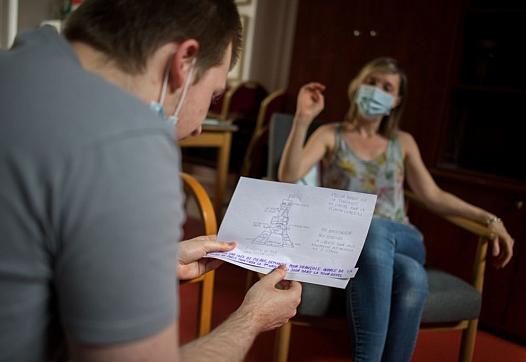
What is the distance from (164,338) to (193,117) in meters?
0.32

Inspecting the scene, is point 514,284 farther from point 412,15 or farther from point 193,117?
point 193,117

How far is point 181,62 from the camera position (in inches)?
22.2

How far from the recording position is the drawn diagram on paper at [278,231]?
33.5 inches

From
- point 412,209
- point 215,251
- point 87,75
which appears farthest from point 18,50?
point 412,209

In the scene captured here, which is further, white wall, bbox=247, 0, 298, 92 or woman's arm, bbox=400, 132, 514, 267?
white wall, bbox=247, 0, 298, 92

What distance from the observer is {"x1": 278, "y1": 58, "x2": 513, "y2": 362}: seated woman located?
4.06 ft

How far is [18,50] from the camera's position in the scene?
0.49m

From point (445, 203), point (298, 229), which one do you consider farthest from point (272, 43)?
point (298, 229)

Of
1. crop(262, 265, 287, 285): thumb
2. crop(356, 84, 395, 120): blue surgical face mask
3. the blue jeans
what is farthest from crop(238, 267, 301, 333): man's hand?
crop(356, 84, 395, 120): blue surgical face mask

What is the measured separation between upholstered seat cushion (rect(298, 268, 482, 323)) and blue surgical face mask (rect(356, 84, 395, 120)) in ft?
1.96

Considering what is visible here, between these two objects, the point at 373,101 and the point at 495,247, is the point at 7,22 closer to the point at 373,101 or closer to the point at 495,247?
the point at 373,101

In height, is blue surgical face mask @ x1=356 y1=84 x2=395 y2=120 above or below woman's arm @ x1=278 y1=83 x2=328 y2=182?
above

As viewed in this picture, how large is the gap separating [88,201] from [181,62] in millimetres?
216

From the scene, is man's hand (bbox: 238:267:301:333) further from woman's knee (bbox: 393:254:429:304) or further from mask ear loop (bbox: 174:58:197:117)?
woman's knee (bbox: 393:254:429:304)
